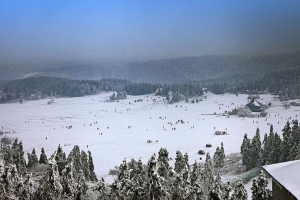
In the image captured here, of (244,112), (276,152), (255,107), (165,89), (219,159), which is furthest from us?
(165,89)

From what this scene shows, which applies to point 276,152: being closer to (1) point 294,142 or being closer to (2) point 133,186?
(1) point 294,142

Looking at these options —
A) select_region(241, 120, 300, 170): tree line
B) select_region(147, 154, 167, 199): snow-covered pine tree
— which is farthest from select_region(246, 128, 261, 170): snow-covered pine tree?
select_region(147, 154, 167, 199): snow-covered pine tree

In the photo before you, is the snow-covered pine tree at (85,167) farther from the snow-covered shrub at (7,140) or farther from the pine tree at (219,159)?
the snow-covered shrub at (7,140)

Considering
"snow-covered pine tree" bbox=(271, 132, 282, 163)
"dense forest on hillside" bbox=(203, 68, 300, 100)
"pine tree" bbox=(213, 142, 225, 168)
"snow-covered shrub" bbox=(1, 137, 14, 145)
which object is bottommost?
"pine tree" bbox=(213, 142, 225, 168)

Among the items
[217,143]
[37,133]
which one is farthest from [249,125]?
[37,133]

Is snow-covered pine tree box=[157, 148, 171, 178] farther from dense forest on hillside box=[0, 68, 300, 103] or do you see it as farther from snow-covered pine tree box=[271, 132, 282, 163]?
dense forest on hillside box=[0, 68, 300, 103]

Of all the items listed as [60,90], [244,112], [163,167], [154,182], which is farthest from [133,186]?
[60,90]

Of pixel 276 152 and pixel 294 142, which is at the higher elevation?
pixel 294 142

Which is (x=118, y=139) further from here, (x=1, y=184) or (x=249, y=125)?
(x=1, y=184)
